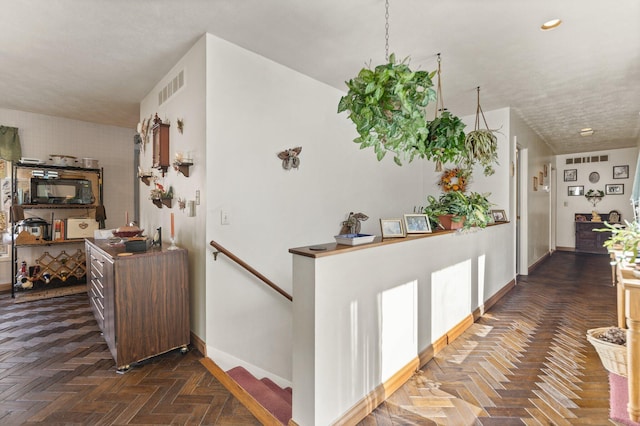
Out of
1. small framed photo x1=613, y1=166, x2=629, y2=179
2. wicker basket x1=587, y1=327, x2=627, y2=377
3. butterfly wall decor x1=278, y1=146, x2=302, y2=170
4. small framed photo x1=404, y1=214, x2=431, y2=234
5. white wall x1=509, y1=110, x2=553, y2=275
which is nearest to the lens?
wicker basket x1=587, y1=327, x2=627, y2=377

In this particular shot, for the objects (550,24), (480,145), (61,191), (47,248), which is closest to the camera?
(550,24)

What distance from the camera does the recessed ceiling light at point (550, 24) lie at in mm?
2514

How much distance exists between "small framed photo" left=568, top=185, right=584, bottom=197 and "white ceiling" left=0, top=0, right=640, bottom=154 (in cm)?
514

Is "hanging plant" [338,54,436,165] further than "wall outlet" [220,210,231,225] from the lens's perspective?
No

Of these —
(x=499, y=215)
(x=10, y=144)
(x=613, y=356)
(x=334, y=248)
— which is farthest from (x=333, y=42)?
(x=10, y=144)

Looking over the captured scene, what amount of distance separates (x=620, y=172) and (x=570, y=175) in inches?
40.1

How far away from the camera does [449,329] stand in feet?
9.33

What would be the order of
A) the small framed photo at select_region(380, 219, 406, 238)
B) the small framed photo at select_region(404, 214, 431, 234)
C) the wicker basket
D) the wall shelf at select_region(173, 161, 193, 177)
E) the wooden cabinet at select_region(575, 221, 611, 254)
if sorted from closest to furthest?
1. the wicker basket
2. the small framed photo at select_region(380, 219, 406, 238)
3. the small framed photo at select_region(404, 214, 431, 234)
4. the wall shelf at select_region(173, 161, 193, 177)
5. the wooden cabinet at select_region(575, 221, 611, 254)

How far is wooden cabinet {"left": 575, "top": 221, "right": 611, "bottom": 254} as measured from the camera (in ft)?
25.6

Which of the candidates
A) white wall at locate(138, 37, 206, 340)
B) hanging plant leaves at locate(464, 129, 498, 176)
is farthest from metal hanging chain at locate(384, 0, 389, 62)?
white wall at locate(138, 37, 206, 340)

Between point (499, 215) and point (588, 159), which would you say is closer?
point (499, 215)

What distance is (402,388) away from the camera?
216 centimetres

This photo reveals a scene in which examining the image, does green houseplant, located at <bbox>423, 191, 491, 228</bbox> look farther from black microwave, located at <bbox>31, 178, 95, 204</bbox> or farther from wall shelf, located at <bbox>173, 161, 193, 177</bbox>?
black microwave, located at <bbox>31, 178, 95, 204</bbox>

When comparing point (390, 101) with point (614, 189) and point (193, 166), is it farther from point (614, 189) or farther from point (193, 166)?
point (614, 189)
